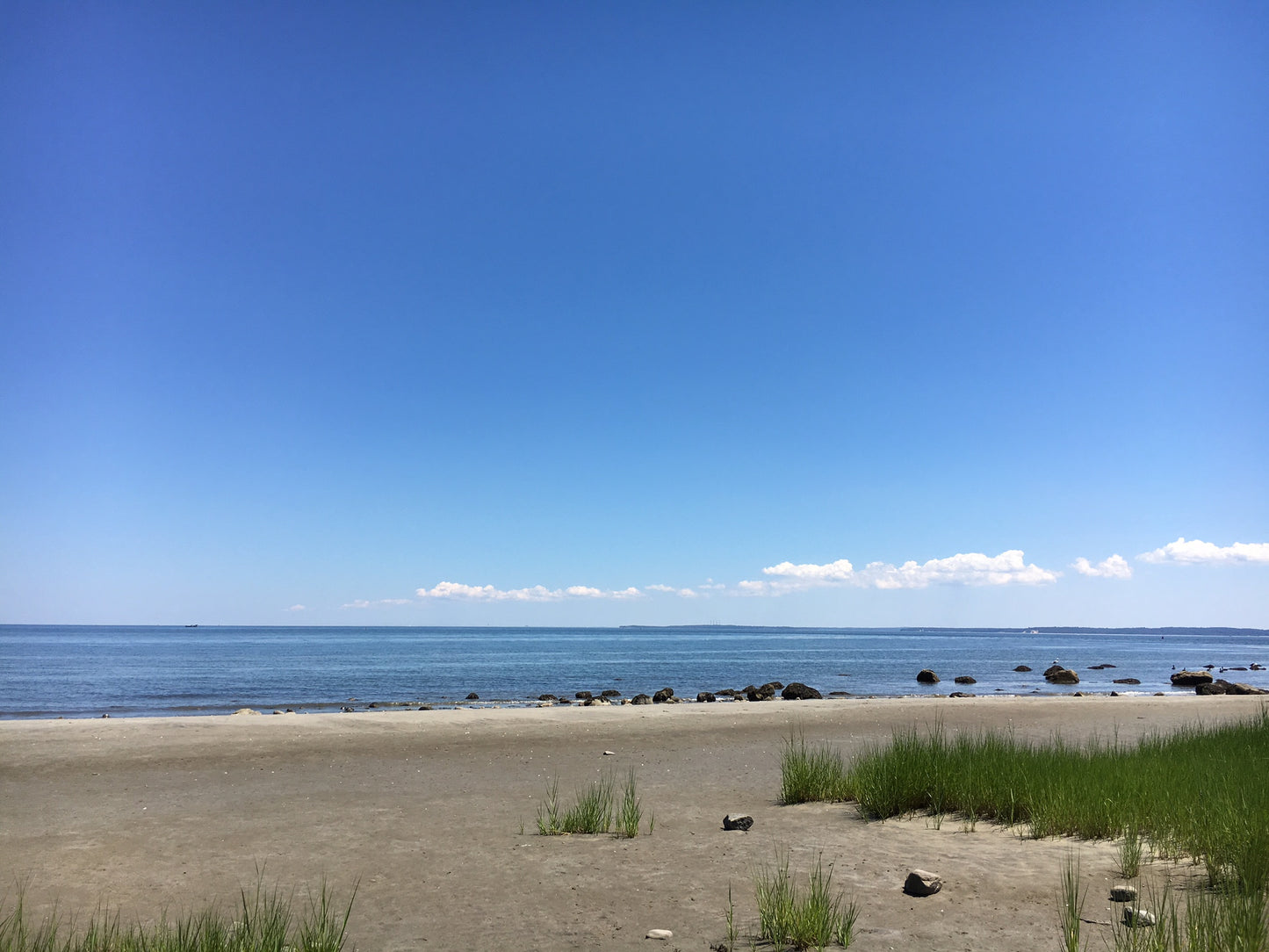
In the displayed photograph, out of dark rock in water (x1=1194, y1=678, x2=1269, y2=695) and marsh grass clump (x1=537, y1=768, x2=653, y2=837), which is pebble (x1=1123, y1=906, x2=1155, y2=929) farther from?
dark rock in water (x1=1194, y1=678, x2=1269, y2=695)

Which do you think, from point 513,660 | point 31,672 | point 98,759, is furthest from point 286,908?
point 513,660

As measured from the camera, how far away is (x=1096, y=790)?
348 inches

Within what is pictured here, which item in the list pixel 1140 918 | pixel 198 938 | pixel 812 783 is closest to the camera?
pixel 198 938

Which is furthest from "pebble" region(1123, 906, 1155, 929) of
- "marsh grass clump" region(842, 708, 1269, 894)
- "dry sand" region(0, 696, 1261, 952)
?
"marsh grass clump" region(842, 708, 1269, 894)

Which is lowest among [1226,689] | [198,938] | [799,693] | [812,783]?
[1226,689]

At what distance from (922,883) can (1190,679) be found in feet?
179

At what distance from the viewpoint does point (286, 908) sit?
687 centimetres

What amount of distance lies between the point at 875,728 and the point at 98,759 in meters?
19.1

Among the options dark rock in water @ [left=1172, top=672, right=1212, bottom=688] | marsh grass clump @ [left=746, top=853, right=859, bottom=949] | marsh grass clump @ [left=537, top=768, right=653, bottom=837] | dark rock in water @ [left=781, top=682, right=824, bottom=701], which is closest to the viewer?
marsh grass clump @ [left=746, top=853, right=859, bottom=949]

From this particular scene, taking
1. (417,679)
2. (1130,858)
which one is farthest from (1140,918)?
(417,679)

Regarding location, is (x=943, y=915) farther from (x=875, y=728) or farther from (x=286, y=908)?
(x=875, y=728)

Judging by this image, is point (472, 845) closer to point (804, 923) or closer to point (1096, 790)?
point (804, 923)

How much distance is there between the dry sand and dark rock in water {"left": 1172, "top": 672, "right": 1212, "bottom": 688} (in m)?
41.2

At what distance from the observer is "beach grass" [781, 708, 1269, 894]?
273 inches
